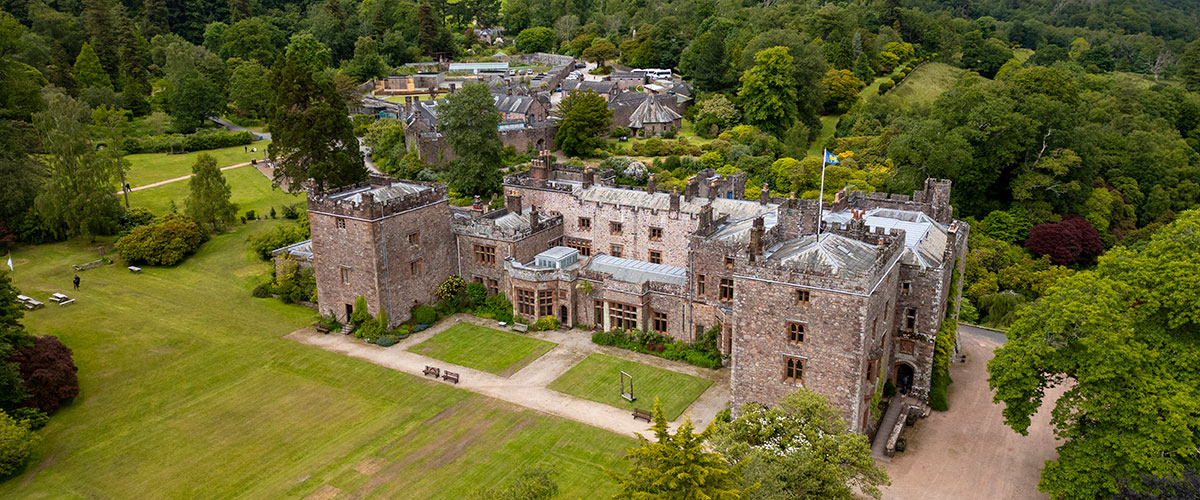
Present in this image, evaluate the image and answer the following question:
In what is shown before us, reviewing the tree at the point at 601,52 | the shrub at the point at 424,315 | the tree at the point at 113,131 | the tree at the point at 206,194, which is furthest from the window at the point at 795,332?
the tree at the point at 601,52

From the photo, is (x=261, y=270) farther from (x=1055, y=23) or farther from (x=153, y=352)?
(x=1055, y=23)

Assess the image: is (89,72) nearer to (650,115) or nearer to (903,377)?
(650,115)

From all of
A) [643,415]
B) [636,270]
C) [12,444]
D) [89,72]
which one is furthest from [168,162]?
[643,415]

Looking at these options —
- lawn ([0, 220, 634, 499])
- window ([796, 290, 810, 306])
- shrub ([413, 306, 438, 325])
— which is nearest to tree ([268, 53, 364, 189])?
lawn ([0, 220, 634, 499])

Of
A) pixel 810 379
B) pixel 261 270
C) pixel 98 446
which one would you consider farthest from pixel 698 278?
pixel 261 270

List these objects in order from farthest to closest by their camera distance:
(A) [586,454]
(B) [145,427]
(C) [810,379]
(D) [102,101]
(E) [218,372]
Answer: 1. (D) [102,101]
2. (E) [218,372]
3. (B) [145,427]
4. (A) [586,454]
5. (C) [810,379]

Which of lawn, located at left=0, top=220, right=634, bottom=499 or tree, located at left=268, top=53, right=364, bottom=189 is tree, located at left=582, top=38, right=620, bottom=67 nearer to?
tree, located at left=268, top=53, right=364, bottom=189

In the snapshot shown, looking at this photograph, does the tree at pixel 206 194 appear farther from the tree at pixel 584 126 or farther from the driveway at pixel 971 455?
the driveway at pixel 971 455
